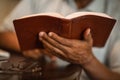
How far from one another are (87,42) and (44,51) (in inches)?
7.4

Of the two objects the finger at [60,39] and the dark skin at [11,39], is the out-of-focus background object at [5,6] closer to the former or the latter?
the dark skin at [11,39]

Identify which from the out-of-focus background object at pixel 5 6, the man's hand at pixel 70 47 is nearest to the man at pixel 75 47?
the man's hand at pixel 70 47

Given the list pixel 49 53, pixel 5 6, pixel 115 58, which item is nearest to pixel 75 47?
→ pixel 49 53

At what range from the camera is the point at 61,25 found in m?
0.82

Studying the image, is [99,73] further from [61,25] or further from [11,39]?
[11,39]

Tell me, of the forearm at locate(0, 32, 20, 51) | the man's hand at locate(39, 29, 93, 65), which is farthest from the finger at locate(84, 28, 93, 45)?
the forearm at locate(0, 32, 20, 51)

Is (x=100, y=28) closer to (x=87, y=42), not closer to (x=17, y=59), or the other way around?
(x=87, y=42)

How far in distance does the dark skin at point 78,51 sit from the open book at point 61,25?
20 millimetres

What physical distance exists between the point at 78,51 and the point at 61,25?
12 cm

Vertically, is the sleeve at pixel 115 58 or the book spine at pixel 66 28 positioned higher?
the book spine at pixel 66 28

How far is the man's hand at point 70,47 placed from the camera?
2.78 feet

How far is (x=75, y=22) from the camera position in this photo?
818 mm

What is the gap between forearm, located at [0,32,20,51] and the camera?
1.12 meters

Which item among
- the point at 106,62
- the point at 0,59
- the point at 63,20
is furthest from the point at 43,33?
the point at 106,62
